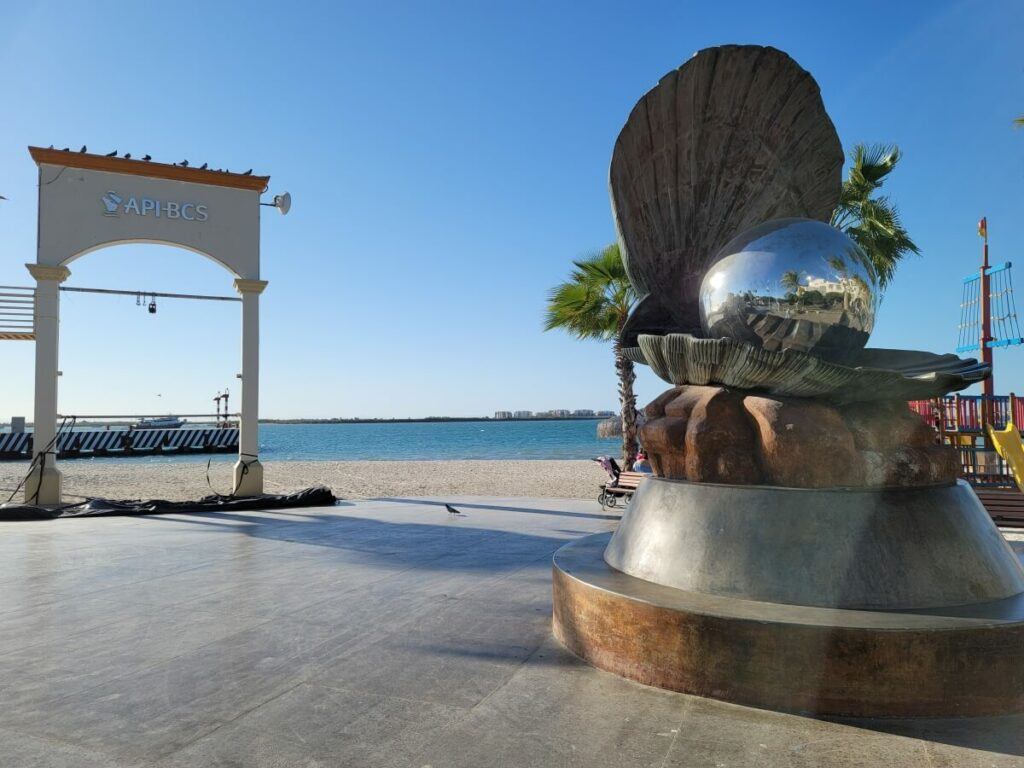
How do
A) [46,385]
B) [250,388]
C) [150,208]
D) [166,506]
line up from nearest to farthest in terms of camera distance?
[166,506] < [46,385] < [150,208] < [250,388]

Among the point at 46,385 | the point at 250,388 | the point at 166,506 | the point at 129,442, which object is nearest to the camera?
the point at 166,506

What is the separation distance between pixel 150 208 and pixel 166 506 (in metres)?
5.98

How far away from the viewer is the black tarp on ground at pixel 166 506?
1145 cm

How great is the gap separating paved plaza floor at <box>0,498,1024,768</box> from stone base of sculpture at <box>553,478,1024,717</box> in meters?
0.14

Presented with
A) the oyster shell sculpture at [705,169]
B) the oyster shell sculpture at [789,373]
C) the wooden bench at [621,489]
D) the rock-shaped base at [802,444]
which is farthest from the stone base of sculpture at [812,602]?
the wooden bench at [621,489]

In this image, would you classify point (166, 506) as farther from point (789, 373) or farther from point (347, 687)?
point (789, 373)

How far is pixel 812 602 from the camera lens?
3711mm

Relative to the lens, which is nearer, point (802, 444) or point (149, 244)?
point (802, 444)

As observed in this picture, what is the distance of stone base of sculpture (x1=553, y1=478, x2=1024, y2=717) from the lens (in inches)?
129

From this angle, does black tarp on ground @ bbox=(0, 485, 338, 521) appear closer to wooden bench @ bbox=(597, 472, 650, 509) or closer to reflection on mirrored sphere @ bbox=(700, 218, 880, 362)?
wooden bench @ bbox=(597, 472, 650, 509)

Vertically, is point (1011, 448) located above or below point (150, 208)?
below

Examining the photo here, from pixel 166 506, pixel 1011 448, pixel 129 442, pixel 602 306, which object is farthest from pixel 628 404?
pixel 129 442

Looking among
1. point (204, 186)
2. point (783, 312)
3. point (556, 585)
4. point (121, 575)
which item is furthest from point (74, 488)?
point (783, 312)

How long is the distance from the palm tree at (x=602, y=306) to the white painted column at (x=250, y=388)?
25.2 ft
